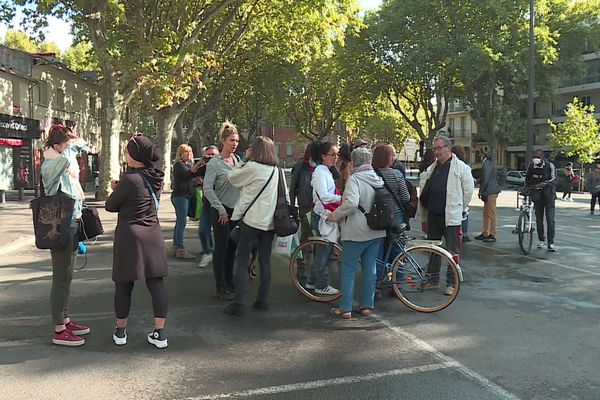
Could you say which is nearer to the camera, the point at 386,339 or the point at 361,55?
the point at 386,339

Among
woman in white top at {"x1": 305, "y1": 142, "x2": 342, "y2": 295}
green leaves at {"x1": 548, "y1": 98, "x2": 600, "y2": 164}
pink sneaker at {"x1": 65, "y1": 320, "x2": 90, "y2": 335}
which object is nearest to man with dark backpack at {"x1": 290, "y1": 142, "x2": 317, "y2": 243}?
woman in white top at {"x1": 305, "y1": 142, "x2": 342, "y2": 295}

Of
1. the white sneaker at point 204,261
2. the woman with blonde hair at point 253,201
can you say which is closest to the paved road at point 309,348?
the woman with blonde hair at point 253,201

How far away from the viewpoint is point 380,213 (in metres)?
5.22

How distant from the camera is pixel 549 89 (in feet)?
123

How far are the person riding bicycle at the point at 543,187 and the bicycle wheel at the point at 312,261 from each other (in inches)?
188

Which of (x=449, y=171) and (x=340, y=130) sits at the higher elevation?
(x=340, y=130)

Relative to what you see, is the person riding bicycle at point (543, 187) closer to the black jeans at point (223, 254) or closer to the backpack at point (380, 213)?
the backpack at point (380, 213)

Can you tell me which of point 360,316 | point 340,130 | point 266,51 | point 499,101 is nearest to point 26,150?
point 266,51

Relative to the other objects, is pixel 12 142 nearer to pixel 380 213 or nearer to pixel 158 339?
pixel 158 339

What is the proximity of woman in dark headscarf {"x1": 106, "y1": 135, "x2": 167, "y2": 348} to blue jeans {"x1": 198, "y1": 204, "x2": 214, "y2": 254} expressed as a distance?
10.6 feet

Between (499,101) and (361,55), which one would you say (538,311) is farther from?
(499,101)

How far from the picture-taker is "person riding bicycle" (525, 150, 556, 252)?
366 inches

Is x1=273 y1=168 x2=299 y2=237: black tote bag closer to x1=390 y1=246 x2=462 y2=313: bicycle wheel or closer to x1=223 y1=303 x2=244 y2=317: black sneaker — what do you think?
x1=223 y1=303 x2=244 y2=317: black sneaker

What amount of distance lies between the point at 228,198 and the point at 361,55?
32.0 metres
